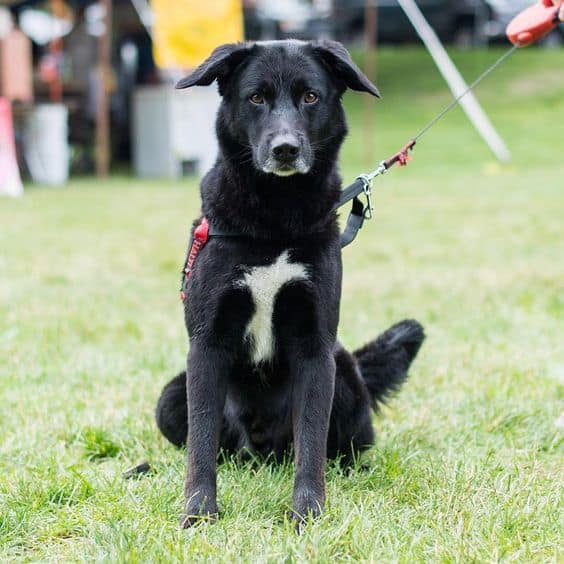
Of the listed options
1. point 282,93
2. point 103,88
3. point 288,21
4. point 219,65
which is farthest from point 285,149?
point 288,21

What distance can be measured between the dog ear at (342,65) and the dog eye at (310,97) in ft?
0.36

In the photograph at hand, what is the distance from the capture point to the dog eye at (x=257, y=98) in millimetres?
2340

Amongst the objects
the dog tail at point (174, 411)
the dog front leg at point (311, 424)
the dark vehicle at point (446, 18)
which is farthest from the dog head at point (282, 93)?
the dark vehicle at point (446, 18)

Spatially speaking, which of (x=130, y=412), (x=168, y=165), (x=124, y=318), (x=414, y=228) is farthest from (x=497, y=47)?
(x=130, y=412)

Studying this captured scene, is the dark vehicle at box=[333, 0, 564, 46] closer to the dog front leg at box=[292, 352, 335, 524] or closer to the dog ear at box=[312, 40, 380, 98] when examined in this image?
the dog ear at box=[312, 40, 380, 98]

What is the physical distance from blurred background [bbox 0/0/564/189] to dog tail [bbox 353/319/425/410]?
9.05 metres

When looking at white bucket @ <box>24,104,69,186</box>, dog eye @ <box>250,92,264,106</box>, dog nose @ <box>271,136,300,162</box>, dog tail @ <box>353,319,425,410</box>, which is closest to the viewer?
dog nose @ <box>271,136,300,162</box>

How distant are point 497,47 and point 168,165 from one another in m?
12.5

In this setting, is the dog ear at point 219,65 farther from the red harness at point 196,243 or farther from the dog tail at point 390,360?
the dog tail at point 390,360

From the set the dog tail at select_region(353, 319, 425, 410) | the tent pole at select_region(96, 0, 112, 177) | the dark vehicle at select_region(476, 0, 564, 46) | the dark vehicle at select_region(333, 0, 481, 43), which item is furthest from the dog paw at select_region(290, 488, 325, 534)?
the dark vehicle at select_region(333, 0, 481, 43)

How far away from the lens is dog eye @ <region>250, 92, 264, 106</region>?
7.68 feet

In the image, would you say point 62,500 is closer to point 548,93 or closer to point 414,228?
point 414,228

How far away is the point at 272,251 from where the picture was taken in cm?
229

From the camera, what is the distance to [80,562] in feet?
6.35
